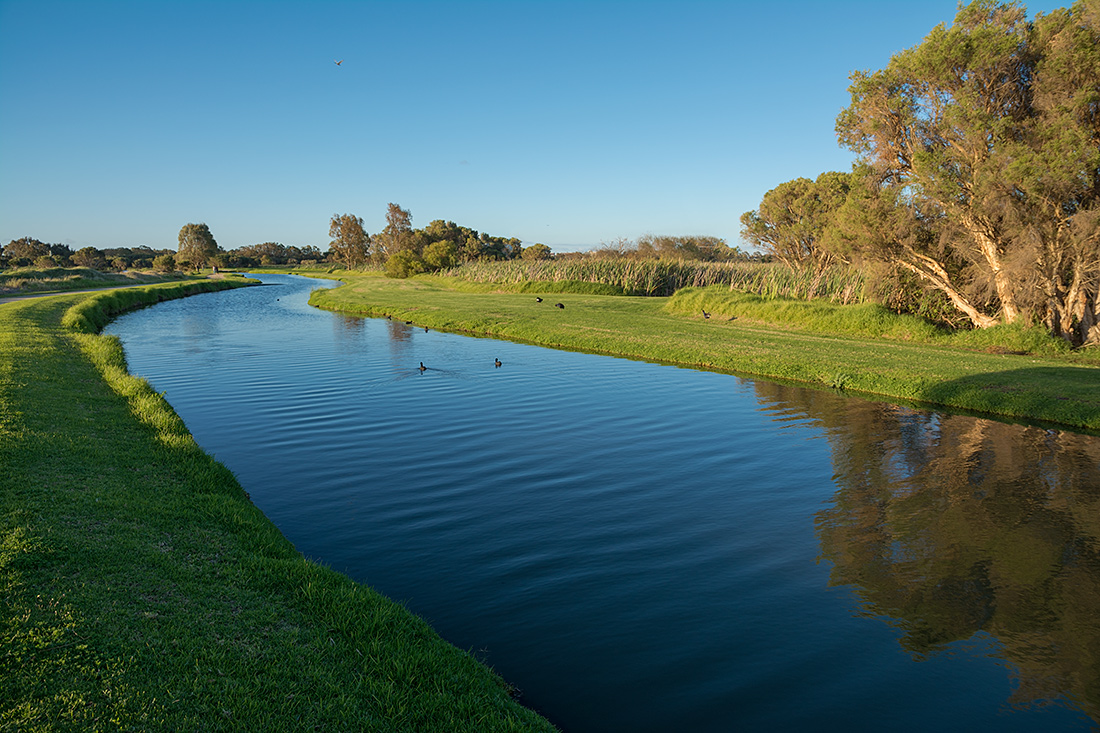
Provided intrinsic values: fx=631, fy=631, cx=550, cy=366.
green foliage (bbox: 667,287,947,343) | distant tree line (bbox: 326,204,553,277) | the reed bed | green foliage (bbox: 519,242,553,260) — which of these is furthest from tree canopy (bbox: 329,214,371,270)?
green foliage (bbox: 667,287,947,343)

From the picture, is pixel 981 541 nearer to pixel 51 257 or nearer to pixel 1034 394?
pixel 1034 394

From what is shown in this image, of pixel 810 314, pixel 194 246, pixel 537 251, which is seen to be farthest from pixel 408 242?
pixel 810 314

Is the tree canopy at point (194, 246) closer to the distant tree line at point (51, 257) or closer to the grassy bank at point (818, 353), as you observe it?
the distant tree line at point (51, 257)

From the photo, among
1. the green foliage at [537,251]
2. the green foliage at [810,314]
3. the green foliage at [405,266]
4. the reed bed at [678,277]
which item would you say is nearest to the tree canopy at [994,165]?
the green foliage at [810,314]

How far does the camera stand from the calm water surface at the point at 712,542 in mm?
5699

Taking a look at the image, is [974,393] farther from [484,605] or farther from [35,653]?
[35,653]

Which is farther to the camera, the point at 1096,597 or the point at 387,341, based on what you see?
the point at 387,341

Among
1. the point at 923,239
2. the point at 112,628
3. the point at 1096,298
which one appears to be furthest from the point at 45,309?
the point at 1096,298

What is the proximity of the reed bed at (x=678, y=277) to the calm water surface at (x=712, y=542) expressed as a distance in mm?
17369

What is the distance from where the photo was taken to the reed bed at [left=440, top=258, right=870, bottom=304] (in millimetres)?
32781

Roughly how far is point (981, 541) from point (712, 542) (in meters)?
3.61

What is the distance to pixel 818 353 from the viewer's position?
2197cm

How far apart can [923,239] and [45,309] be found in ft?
134

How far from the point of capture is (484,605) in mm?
6871
